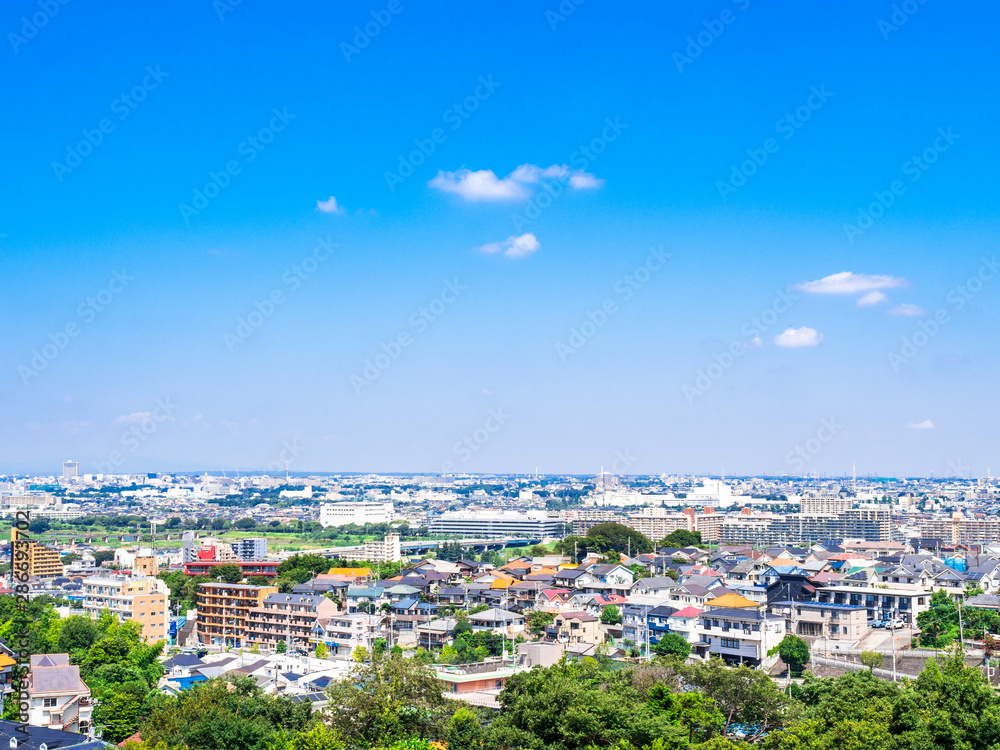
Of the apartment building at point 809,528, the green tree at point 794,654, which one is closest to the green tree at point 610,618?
the green tree at point 794,654

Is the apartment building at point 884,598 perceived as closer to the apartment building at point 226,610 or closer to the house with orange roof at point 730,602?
the house with orange roof at point 730,602

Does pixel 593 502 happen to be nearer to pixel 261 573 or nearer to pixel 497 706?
pixel 261 573

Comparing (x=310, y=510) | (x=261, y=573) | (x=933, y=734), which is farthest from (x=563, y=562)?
(x=310, y=510)

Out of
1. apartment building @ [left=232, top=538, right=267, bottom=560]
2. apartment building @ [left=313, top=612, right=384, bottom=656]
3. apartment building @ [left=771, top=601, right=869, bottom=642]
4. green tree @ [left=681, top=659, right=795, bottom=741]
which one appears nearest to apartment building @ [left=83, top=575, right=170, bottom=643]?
apartment building @ [left=313, top=612, right=384, bottom=656]

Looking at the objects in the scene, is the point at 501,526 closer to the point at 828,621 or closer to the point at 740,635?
the point at 828,621

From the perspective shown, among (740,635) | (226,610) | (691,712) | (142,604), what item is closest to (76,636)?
(142,604)

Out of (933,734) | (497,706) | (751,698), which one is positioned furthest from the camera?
(497,706)

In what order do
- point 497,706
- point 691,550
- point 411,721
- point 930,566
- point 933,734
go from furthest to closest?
point 691,550
point 930,566
point 497,706
point 411,721
point 933,734
